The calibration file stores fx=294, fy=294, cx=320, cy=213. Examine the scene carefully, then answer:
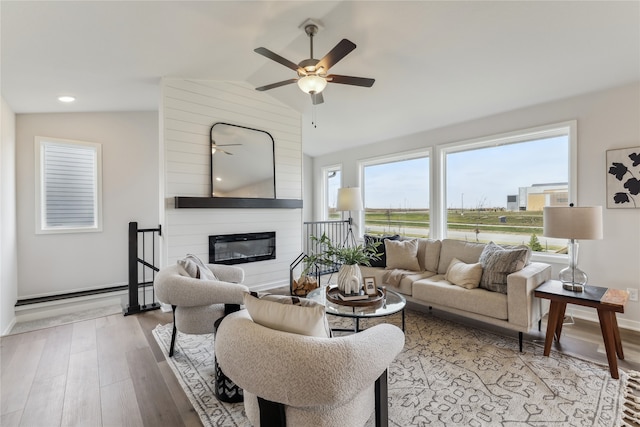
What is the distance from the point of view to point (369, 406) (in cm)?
146

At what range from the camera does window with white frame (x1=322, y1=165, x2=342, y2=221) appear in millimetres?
6656

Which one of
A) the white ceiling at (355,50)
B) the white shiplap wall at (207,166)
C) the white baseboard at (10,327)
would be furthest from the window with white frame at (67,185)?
the white shiplap wall at (207,166)

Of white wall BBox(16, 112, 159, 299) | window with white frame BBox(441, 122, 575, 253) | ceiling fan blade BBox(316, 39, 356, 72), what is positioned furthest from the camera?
white wall BBox(16, 112, 159, 299)

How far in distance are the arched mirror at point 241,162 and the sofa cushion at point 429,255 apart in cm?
235

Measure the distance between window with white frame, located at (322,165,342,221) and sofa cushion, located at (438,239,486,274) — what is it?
315 cm

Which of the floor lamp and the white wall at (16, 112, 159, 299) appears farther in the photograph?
the floor lamp

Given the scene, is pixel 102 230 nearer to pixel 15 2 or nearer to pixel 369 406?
pixel 15 2

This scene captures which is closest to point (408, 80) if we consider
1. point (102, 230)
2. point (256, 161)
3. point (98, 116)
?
point (256, 161)

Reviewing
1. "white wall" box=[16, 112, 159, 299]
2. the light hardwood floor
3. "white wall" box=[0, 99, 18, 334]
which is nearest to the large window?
the light hardwood floor

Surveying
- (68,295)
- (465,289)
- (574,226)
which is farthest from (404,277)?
(68,295)

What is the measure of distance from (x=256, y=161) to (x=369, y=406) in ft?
12.2

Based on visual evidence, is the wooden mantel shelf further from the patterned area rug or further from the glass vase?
the glass vase

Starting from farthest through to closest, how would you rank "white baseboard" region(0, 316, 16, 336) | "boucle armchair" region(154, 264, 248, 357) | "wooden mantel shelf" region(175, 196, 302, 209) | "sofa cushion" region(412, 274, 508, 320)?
"wooden mantel shelf" region(175, 196, 302, 209) → "white baseboard" region(0, 316, 16, 336) → "sofa cushion" region(412, 274, 508, 320) → "boucle armchair" region(154, 264, 248, 357)

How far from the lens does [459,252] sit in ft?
11.6
